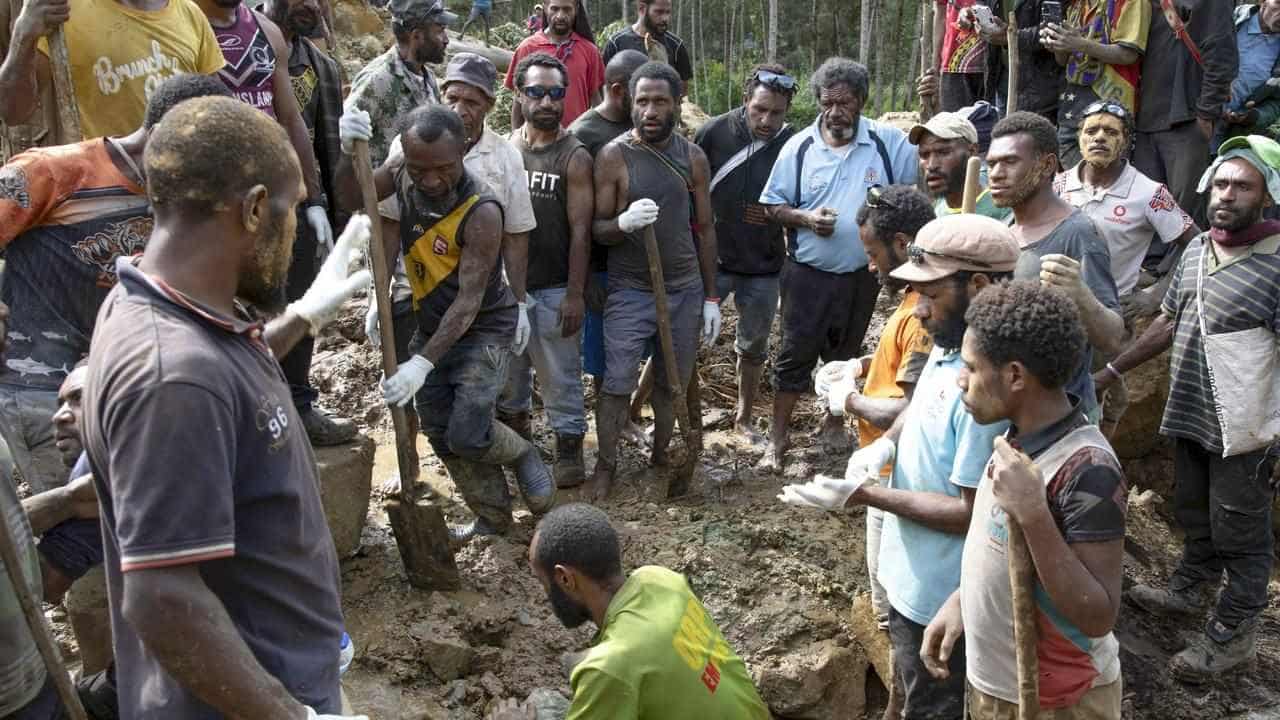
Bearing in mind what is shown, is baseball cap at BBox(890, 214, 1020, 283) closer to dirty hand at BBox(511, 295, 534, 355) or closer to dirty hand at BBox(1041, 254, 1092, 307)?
dirty hand at BBox(1041, 254, 1092, 307)

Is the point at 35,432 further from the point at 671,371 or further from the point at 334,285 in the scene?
the point at 671,371

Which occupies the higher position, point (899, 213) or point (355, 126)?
point (355, 126)

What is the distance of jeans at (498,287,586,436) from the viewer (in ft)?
19.1

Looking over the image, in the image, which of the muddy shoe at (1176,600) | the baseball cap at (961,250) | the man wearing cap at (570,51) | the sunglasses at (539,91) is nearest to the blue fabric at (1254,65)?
the muddy shoe at (1176,600)

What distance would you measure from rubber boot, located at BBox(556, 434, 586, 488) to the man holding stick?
10.9 ft

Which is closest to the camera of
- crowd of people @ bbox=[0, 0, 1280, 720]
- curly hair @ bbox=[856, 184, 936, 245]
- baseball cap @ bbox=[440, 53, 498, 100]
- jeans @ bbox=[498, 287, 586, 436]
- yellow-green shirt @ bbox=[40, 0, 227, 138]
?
crowd of people @ bbox=[0, 0, 1280, 720]

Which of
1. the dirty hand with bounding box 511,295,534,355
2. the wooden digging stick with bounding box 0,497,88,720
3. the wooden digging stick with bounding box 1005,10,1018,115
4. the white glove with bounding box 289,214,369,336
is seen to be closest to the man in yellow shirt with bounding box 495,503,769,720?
the white glove with bounding box 289,214,369,336

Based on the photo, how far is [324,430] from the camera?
16.4 feet

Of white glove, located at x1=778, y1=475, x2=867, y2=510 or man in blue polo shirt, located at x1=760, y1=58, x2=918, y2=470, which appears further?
man in blue polo shirt, located at x1=760, y1=58, x2=918, y2=470

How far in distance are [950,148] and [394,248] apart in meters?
2.79

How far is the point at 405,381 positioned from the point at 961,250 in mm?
2506

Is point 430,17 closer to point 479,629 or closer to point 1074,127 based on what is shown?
point 479,629

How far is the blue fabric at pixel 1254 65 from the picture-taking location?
673cm

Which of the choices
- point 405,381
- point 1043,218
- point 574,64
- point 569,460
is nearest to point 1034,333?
point 1043,218
